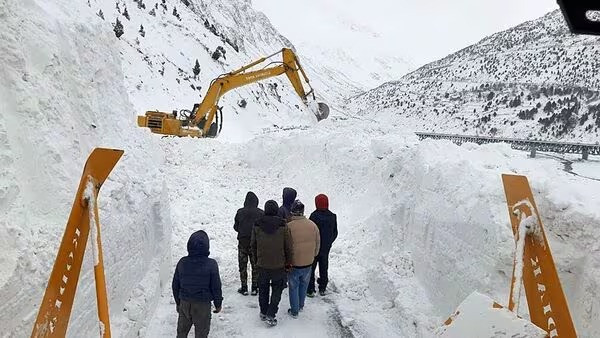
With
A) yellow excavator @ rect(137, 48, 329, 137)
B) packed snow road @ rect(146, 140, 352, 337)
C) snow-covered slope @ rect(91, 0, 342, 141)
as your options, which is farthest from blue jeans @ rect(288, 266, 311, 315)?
snow-covered slope @ rect(91, 0, 342, 141)

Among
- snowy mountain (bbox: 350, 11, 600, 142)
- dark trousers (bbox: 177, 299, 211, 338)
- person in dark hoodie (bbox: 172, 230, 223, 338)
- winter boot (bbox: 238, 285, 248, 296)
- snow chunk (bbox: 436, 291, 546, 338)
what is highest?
snowy mountain (bbox: 350, 11, 600, 142)

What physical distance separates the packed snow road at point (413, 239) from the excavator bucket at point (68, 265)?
3.12 metres

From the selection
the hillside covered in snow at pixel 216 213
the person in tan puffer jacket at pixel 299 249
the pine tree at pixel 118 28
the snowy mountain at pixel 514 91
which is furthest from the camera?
the snowy mountain at pixel 514 91

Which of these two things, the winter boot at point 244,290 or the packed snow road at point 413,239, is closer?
the packed snow road at point 413,239

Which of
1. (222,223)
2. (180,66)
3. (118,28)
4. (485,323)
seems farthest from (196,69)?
(485,323)

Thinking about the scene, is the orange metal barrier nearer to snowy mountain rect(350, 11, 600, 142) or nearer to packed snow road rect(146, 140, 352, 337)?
packed snow road rect(146, 140, 352, 337)

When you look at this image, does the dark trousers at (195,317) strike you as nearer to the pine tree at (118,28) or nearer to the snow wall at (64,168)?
the snow wall at (64,168)

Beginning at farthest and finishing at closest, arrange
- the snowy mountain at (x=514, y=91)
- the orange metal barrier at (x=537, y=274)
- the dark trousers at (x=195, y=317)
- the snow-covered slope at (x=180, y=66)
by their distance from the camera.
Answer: the snowy mountain at (x=514, y=91), the snow-covered slope at (x=180, y=66), the dark trousers at (x=195, y=317), the orange metal barrier at (x=537, y=274)

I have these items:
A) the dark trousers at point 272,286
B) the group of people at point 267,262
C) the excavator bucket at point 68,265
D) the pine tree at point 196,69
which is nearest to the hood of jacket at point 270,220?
the group of people at point 267,262

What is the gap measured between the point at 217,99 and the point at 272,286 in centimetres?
988

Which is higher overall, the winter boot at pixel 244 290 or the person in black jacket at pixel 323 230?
the person in black jacket at pixel 323 230

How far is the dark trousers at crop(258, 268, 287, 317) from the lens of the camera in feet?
22.1

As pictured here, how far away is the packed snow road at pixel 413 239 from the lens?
5.11 m

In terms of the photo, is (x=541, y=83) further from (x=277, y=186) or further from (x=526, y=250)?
(x=526, y=250)
